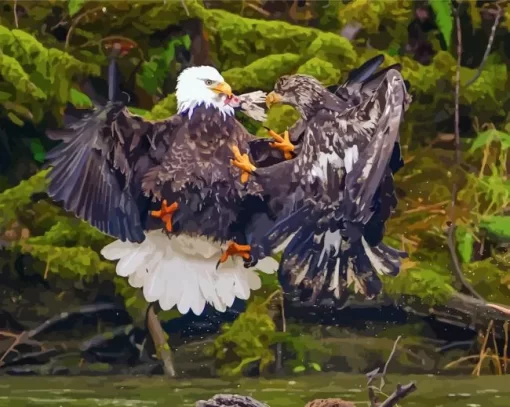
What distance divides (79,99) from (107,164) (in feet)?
0.43

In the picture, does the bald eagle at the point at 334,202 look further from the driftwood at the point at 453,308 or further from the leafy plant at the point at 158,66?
the leafy plant at the point at 158,66

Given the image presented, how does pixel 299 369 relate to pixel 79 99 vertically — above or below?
below

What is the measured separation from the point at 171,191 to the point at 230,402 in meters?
0.39

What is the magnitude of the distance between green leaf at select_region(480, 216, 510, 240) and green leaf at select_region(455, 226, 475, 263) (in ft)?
0.10

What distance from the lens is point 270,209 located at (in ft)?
4.37

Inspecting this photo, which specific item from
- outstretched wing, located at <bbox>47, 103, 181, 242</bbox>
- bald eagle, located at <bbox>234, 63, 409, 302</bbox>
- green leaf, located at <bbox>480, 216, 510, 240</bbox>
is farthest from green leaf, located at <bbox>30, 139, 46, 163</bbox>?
green leaf, located at <bbox>480, 216, 510, 240</bbox>

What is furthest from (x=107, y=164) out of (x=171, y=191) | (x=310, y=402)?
(x=310, y=402)

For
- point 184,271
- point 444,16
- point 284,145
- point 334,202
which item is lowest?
point 184,271

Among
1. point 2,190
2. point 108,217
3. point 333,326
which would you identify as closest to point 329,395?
point 333,326

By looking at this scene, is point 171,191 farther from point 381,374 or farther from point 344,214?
point 381,374

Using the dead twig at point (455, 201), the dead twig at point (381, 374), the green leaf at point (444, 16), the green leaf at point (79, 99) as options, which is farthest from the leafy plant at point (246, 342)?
the green leaf at point (444, 16)

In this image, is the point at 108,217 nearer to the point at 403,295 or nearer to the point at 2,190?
the point at 2,190

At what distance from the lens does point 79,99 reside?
1.33 metres

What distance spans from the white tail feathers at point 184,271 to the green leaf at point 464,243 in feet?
1.11
